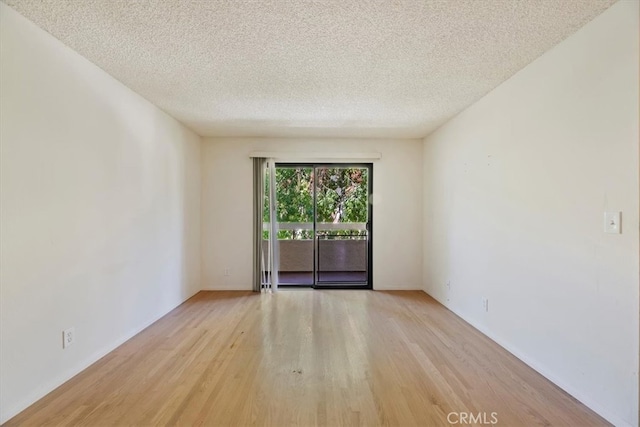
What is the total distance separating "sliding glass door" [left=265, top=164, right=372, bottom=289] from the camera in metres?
4.86

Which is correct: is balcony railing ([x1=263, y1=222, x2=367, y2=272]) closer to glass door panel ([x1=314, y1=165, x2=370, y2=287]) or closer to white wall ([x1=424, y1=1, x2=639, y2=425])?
glass door panel ([x1=314, y1=165, x2=370, y2=287])

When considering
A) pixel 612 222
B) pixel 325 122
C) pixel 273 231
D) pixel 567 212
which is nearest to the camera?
pixel 612 222

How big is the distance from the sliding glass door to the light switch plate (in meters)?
3.21

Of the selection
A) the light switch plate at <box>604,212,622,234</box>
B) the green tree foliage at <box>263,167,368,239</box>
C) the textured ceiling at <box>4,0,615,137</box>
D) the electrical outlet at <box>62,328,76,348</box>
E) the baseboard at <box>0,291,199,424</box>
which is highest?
the textured ceiling at <box>4,0,615,137</box>

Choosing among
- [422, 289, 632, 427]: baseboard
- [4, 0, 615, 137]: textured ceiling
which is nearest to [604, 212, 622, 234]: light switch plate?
[422, 289, 632, 427]: baseboard

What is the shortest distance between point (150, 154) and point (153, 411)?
242cm

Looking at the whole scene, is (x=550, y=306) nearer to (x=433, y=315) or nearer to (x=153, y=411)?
(x=433, y=315)

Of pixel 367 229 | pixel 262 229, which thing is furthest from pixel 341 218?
pixel 262 229

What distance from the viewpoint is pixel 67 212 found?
213 cm

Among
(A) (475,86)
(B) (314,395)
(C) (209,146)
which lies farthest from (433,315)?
(C) (209,146)

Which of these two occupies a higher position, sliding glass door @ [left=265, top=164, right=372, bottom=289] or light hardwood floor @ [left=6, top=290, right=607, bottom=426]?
sliding glass door @ [left=265, top=164, right=372, bottom=289]

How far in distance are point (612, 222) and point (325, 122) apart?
2.92 m

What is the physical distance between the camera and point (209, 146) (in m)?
4.68

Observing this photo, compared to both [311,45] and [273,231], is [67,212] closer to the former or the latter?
[311,45]
